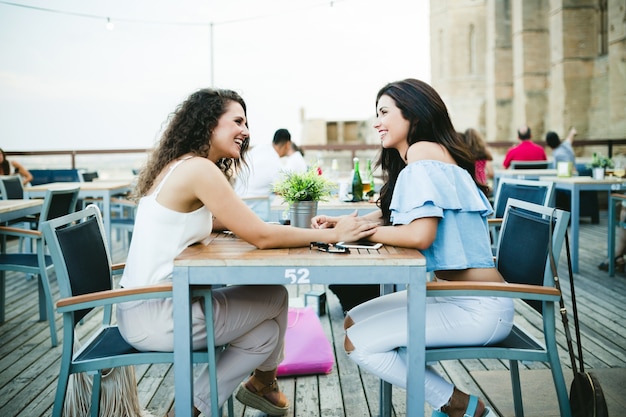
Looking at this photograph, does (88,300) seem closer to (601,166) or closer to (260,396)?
(260,396)

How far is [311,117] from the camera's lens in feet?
89.6

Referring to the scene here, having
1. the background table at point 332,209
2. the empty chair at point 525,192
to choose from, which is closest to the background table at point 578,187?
the empty chair at point 525,192

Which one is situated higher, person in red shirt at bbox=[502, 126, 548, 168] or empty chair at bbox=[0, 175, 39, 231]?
person in red shirt at bbox=[502, 126, 548, 168]

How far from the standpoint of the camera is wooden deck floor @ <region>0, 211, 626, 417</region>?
2416 mm

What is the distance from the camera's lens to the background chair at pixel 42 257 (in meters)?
3.29

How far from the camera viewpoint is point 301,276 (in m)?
1.55

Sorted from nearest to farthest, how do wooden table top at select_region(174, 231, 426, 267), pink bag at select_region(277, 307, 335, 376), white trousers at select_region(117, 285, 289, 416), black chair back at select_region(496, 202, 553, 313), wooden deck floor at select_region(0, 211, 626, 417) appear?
1. wooden table top at select_region(174, 231, 426, 267)
2. white trousers at select_region(117, 285, 289, 416)
3. black chair back at select_region(496, 202, 553, 313)
4. wooden deck floor at select_region(0, 211, 626, 417)
5. pink bag at select_region(277, 307, 335, 376)

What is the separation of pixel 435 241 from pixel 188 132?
3.12 feet

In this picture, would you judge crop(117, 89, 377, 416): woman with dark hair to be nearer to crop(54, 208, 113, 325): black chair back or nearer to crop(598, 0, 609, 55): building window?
crop(54, 208, 113, 325): black chair back

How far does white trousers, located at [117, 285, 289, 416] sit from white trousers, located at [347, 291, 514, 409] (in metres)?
0.34

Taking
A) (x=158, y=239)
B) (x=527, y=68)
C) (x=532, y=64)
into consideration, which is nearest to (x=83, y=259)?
(x=158, y=239)

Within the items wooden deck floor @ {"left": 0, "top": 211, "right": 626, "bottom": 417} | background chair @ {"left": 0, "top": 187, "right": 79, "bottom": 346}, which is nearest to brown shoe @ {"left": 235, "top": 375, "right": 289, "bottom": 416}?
wooden deck floor @ {"left": 0, "top": 211, "right": 626, "bottom": 417}

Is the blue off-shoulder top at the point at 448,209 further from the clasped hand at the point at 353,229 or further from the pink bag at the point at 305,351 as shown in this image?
the pink bag at the point at 305,351

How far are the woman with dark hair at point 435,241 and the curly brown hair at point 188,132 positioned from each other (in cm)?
63
